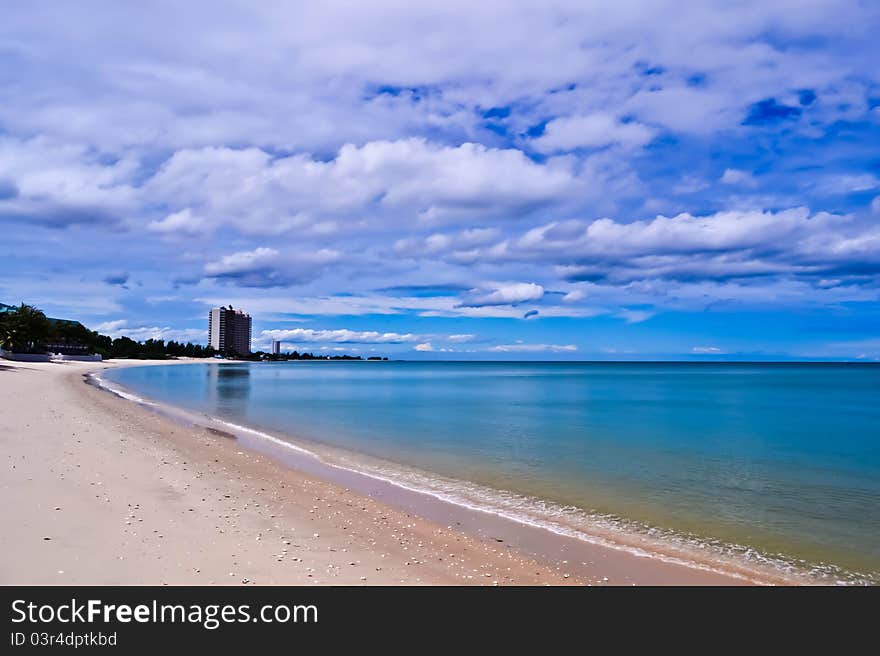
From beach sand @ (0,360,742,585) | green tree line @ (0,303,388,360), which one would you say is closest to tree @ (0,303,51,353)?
green tree line @ (0,303,388,360)

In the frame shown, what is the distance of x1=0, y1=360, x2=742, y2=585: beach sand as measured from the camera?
6.93 metres

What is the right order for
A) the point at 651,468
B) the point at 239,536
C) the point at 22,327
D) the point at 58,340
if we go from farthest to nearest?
the point at 58,340 → the point at 22,327 → the point at 651,468 → the point at 239,536

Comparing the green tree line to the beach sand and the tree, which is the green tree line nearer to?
the tree

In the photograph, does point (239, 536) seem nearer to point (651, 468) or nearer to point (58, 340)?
point (651, 468)

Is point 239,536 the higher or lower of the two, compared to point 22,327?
lower

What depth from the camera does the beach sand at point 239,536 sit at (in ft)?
22.7

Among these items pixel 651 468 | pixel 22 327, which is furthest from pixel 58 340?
pixel 651 468

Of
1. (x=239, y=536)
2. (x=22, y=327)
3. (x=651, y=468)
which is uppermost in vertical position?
(x=22, y=327)

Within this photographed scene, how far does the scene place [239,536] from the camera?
8344 mm
